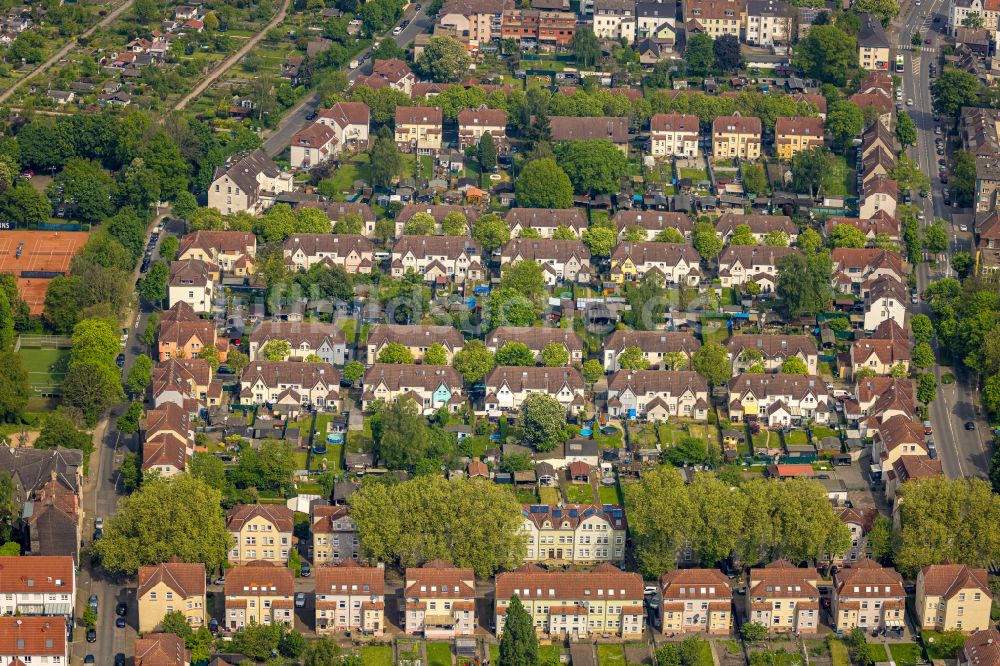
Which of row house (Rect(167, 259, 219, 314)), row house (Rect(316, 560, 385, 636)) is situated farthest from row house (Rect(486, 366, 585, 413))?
row house (Rect(316, 560, 385, 636))

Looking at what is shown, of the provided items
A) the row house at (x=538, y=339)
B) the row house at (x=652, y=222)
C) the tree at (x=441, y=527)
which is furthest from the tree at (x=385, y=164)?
the tree at (x=441, y=527)

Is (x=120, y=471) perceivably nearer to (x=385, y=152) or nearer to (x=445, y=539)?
(x=445, y=539)

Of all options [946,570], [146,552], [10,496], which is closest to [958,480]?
[946,570]

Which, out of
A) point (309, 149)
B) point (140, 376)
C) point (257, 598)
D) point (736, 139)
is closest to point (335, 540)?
Answer: point (257, 598)

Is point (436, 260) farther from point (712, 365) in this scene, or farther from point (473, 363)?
point (712, 365)

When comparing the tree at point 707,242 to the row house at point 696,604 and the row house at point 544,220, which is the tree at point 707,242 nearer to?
the row house at point 544,220

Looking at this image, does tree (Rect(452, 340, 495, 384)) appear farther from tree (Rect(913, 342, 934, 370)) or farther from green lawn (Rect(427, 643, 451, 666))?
tree (Rect(913, 342, 934, 370))

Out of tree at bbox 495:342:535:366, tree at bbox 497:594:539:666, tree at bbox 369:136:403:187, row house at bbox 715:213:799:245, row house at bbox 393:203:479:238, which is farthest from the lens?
tree at bbox 369:136:403:187
